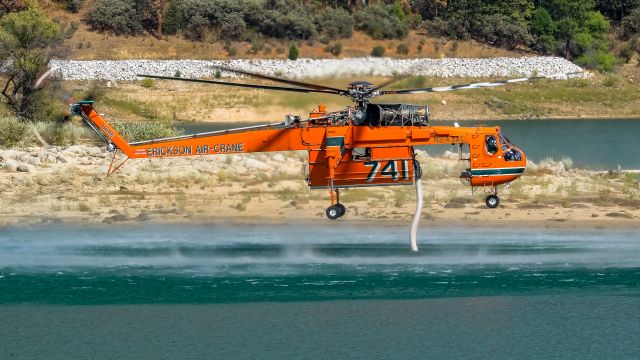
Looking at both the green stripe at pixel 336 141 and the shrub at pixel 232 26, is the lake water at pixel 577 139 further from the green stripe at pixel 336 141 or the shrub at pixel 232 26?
the green stripe at pixel 336 141

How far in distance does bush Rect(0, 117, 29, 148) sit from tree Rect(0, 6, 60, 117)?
8508 millimetres

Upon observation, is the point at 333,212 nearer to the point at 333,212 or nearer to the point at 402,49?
the point at 333,212

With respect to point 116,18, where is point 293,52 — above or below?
below

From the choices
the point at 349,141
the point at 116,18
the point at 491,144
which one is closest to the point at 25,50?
the point at 349,141

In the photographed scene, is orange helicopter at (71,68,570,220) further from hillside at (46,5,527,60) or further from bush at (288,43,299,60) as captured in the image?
bush at (288,43,299,60)

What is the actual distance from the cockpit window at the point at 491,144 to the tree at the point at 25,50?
3512cm

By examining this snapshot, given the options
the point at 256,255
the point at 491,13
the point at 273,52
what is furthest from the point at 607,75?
the point at 256,255

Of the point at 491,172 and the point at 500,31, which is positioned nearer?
the point at 491,172

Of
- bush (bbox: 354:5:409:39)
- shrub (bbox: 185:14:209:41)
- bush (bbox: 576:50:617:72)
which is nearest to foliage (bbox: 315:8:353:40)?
bush (bbox: 354:5:409:39)

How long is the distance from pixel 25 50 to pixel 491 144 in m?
36.6

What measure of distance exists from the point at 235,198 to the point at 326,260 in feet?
32.0

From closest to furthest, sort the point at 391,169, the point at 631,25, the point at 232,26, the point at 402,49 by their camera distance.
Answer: the point at 391,169
the point at 402,49
the point at 232,26
the point at 631,25

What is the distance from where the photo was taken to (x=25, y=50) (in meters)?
62.3

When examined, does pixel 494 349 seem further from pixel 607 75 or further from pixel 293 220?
pixel 607 75
